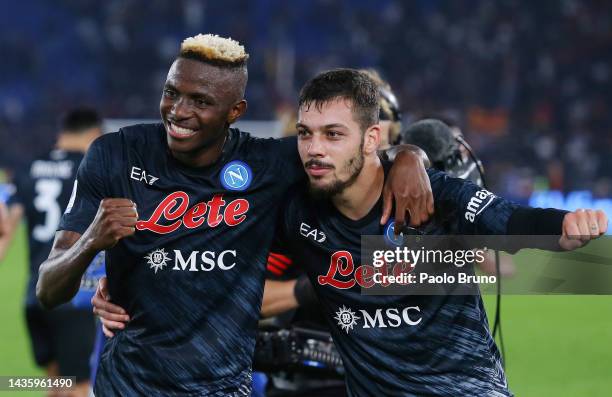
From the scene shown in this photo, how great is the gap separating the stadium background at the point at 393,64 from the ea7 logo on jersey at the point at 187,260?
15.7 metres

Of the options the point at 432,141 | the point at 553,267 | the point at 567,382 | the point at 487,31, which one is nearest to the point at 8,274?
the point at 567,382

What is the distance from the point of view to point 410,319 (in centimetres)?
320

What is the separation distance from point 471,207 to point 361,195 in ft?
1.33

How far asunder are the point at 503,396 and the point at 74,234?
63.1 inches

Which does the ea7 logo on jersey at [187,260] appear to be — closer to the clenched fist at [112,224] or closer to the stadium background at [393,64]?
the clenched fist at [112,224]

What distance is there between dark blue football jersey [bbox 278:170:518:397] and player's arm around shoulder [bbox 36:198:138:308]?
79 cm

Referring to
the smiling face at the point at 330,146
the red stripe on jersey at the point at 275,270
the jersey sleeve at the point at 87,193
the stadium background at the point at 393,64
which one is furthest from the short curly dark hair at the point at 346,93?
the stadium background at the point at 393,64

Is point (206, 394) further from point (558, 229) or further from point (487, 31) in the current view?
point (487, 31)

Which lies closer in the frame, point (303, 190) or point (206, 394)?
point (206, 394)

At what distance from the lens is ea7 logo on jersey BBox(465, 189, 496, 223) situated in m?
3.15

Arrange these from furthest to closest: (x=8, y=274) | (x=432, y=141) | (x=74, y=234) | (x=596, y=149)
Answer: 1. (x=596, y=149)
2. (x=8, y=274)
3. (x=432, y=141)
4. (x=74, y=234)

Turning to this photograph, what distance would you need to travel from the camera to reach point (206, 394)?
3.18 metres

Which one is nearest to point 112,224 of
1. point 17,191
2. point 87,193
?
point 87,193

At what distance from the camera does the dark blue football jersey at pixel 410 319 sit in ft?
10.4
